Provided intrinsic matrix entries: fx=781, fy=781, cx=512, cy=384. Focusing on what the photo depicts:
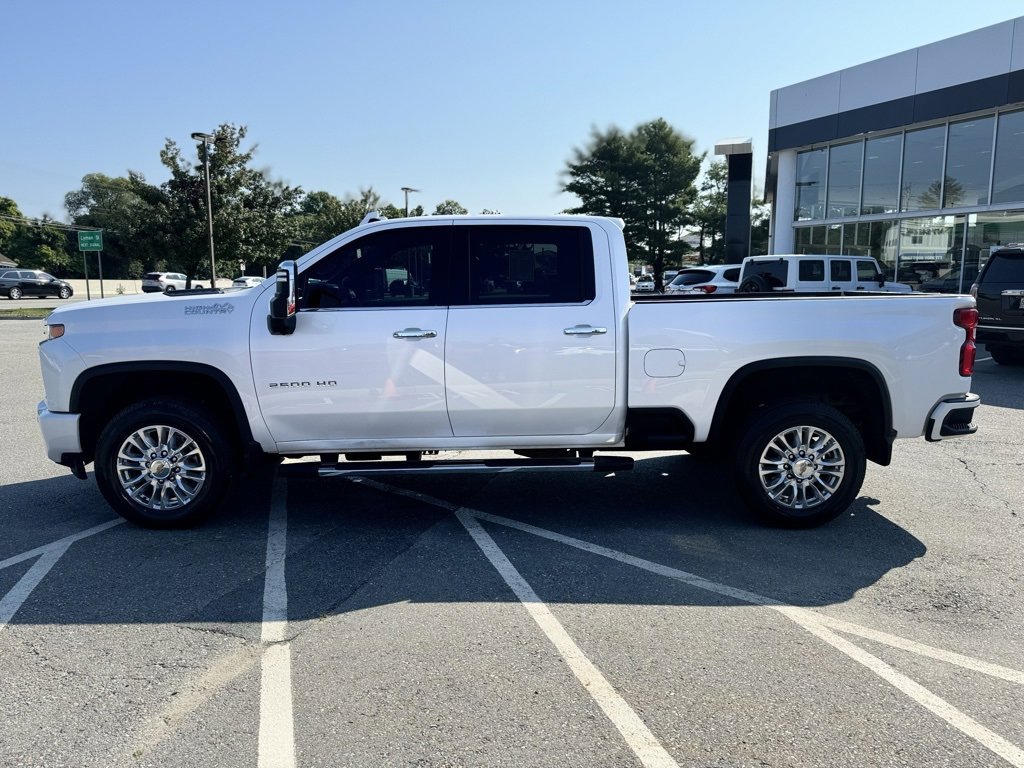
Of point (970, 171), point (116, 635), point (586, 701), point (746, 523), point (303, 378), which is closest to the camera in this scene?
point (586, 701)

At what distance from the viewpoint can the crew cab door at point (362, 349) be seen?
495cm

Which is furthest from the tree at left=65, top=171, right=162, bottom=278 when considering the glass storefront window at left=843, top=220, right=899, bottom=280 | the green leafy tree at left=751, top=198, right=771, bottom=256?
the green leafy tree at left=751, top=198, right=771, bottom=256

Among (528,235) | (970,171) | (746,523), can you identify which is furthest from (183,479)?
(970,171)

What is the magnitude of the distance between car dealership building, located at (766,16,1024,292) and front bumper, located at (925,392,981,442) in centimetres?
1754

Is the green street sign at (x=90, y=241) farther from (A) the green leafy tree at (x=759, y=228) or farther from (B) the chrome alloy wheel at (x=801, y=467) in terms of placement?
(A) the green leafy tree at (x=759, y=228)

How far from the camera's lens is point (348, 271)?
201 inches

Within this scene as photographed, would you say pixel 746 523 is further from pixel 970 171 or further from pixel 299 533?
pixel 970 171

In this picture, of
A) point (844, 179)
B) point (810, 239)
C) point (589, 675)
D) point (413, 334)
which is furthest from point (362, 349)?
point (810, 239)

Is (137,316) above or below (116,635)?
above

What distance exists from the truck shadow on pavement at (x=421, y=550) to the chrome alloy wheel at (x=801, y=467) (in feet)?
0.86

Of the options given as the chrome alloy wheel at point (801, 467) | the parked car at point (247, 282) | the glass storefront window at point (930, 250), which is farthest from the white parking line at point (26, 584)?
the glass storefront window at point (930, 250)

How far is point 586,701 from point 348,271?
3.13 m

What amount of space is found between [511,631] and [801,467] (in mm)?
2443

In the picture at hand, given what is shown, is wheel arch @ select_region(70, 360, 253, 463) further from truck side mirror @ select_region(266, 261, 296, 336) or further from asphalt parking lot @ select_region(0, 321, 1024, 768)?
asphalt parking lot @ select_region(0, 321, 1024, 768)
